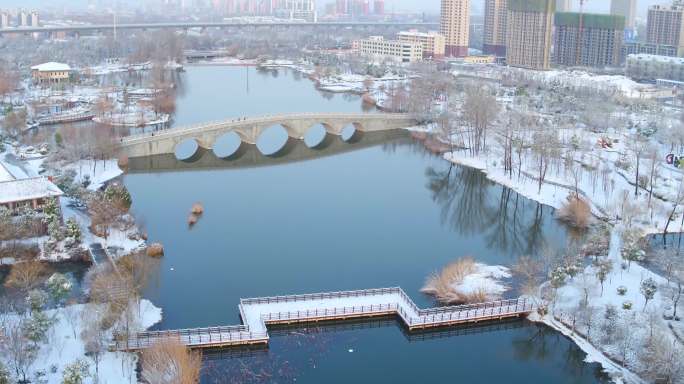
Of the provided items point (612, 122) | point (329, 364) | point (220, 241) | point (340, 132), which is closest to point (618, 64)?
point (612, 122)

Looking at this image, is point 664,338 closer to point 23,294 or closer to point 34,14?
point 23,294

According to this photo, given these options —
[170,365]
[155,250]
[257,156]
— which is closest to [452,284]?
[170,365]

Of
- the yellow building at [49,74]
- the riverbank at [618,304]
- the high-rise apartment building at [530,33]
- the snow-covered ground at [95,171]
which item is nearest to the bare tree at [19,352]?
the riverbank at [618,304]

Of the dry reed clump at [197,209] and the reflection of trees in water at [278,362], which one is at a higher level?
the dry reed clump at [197,209]

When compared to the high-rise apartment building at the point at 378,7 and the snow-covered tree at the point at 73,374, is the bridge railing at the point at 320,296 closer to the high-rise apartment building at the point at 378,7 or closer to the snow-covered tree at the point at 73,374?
the snow-covered tree at the point at 73,374

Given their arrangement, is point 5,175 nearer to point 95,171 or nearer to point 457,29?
point 95,171
